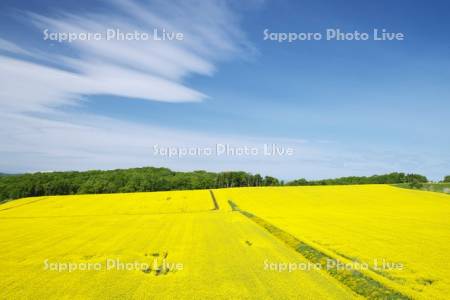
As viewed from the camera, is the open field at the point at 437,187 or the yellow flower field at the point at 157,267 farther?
the open field at the point at 437,187

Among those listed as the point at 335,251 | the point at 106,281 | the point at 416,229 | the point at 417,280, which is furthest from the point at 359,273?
the point at 416,229

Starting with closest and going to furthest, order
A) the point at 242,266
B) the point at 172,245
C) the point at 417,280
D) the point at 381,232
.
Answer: the point at 417,280 < the point at 242,266 < the point at 172,245 < the point at 381,232

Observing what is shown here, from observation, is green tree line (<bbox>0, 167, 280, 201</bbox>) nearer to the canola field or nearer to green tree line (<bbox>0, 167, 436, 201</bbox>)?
green tree line (<bbox>0, 167, 436, 201</bbox>)

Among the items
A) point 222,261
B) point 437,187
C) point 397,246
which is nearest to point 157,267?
point 222,261

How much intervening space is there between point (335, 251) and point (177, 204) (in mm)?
46656

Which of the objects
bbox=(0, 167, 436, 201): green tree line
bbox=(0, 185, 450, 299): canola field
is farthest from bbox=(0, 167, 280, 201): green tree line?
bbox=(0, 185, 450, 299): canola field

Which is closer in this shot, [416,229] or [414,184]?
[416,229]

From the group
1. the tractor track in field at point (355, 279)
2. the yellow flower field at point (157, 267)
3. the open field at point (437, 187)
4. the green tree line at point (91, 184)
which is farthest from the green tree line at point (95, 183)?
the tractor track in field at point (355, 279)

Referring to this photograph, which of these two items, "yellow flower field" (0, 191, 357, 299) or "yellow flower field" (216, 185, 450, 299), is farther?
"yellow flower field" (216, 185, 450, 299)

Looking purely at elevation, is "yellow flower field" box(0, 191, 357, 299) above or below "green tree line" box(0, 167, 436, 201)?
below

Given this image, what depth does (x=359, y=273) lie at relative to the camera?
16000 mm

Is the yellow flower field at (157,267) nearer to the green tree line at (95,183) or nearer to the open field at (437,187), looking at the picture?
the open field at (437,187)

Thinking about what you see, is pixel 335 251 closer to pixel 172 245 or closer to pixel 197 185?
pixel 172 245

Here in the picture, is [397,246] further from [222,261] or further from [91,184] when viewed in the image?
[91,184]
